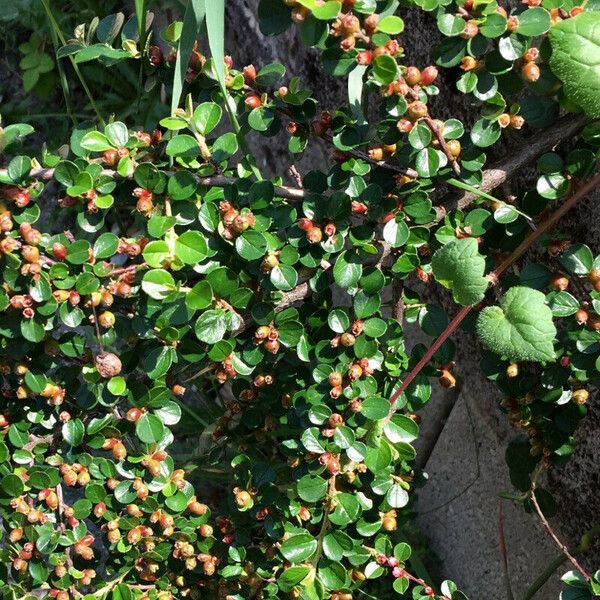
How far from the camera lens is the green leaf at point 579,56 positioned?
1151 millimetres

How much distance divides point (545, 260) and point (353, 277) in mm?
397

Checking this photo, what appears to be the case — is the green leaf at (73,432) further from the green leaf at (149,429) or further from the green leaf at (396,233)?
the green leaf at (396,233)

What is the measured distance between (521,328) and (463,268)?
0.12 metres

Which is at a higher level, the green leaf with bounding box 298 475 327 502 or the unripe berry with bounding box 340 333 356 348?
the unripe berry with bounding box 340 333 356 348

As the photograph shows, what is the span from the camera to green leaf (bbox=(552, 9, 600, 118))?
115cm

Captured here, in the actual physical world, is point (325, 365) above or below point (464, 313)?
below

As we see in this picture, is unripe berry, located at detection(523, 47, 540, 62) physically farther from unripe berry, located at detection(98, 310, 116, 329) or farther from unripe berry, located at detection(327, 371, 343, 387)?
unripe berry, located at detection(98, 310, 116, 329)

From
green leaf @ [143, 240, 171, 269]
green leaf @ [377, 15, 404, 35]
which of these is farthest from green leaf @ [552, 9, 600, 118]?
green leaf @ [143, 240, 171, 269]

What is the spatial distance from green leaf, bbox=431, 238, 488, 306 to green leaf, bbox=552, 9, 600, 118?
25cm

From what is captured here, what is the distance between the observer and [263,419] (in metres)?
1.60

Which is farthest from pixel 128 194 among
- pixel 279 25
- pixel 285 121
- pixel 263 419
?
pixel 285 121

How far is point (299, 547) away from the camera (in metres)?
1.43

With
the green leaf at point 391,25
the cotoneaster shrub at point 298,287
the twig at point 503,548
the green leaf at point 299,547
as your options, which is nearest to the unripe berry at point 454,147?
the cotoneaster shrub at point 298,287

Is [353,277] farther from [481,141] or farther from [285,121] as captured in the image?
[285,121]
